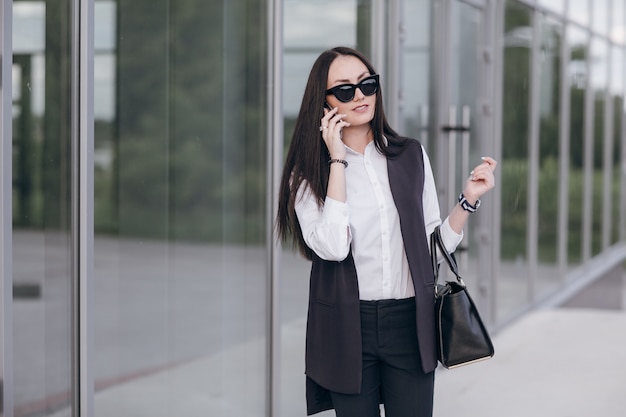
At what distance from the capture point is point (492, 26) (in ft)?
26.2

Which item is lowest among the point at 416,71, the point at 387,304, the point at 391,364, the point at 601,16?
the point at 391,364

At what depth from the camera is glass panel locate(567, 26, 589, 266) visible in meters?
11.4

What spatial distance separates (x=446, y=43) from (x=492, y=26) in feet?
4.18

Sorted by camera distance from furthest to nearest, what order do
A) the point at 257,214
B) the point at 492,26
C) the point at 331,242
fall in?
the point at 492,26
the point at 257,214
the point at 331,242

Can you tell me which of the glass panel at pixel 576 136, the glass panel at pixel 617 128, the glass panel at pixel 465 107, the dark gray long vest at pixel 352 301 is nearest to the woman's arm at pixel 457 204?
the dark gray long vest at pixel 352 301

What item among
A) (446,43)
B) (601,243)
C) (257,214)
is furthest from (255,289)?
(601,243)

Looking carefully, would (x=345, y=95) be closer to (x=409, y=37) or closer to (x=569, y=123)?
(x=409, y=37)

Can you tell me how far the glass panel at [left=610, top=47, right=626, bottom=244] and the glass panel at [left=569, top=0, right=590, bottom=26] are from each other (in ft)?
5.90

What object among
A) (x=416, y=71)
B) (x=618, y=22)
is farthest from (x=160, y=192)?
(x=618, y=22)

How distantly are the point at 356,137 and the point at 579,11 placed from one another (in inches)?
380

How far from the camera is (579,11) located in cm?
1184

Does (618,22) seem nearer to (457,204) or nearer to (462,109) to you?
(462,109)

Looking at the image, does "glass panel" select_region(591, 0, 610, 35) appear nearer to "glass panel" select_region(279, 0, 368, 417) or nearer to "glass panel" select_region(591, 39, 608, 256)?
"glass panel" select_region(591, 39, 608, 256)

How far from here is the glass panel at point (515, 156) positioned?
865 centimetres
